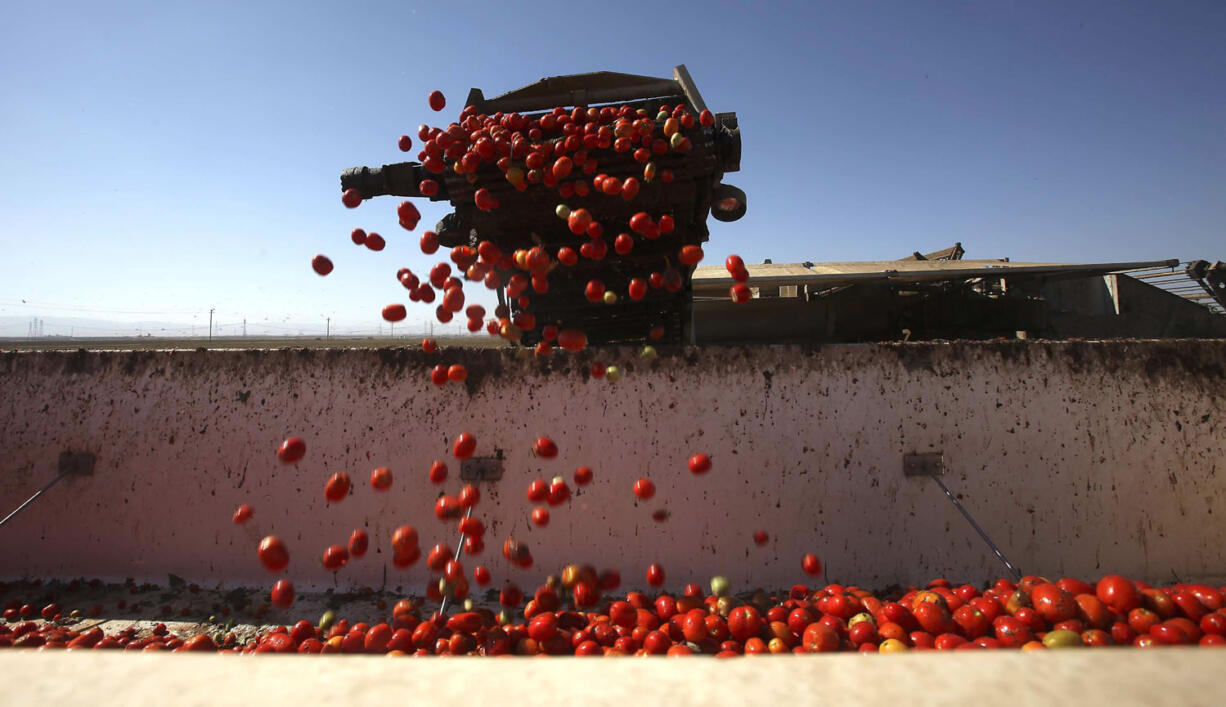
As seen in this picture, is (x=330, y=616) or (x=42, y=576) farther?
(x=42, y=576)

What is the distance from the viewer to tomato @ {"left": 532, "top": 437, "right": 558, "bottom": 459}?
2.54 m

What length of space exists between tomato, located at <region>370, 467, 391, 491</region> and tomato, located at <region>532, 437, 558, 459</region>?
695 millimetres

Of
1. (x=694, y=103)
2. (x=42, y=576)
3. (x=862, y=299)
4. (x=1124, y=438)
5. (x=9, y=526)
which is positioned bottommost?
(x=42, y=576)

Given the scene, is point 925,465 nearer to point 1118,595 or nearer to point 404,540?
point 1118,595

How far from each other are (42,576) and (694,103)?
4.42 metres

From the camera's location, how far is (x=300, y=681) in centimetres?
55

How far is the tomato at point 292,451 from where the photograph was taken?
8.45 feet

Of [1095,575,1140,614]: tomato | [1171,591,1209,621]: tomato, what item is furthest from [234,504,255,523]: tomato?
[1171,591,1209,621]: tomato

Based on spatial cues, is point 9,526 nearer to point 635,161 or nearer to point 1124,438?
point 635,161

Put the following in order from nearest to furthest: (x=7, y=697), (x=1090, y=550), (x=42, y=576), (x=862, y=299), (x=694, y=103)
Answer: (x=7, y=697)
(x=1090, y=550)
(x=42, y=576)
(x=694, y=103)
(x=862, y=299)

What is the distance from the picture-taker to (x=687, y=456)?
2.56 meters

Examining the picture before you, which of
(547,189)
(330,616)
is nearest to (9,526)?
(330,616)

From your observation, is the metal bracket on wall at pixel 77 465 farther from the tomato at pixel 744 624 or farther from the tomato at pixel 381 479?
the tomato at pixel 744 624

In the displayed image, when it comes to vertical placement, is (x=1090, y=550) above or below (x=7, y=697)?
A: below
